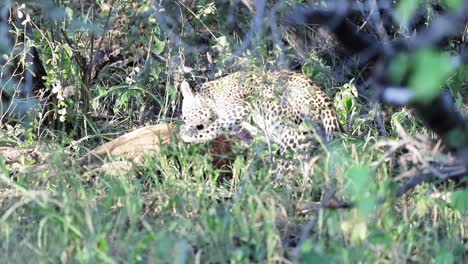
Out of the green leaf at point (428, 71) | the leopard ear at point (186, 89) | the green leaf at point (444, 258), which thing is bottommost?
the leopard ear at point (186, 89)

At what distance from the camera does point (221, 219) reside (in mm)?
3947

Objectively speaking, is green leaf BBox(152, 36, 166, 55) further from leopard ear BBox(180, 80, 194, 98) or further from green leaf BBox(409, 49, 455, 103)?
green leaf BBox(409, 49, 455, 103)

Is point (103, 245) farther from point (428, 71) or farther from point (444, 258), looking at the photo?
point (428, 71)

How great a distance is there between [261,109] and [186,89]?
1965mm

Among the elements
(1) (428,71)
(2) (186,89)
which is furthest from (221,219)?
(2) (186,89)

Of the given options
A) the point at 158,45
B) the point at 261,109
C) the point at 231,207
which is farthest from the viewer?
the point at 158,45

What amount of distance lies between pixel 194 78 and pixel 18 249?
4.09 metres

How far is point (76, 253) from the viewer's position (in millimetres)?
3662

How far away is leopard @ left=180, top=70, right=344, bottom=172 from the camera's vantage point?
5957 mm

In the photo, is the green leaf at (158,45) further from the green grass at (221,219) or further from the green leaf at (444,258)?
the green leaf at (444,258)

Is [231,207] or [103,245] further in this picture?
[231,207]

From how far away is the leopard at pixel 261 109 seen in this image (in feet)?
19.5

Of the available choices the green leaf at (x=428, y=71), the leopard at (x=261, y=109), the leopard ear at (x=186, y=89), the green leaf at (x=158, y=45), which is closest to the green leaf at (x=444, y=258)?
the green leaf at (x=428, y=71)

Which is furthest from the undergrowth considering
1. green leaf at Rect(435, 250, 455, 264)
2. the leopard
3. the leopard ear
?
the leopard ear
